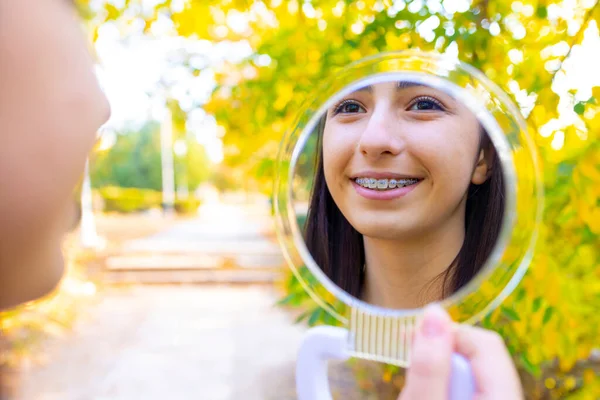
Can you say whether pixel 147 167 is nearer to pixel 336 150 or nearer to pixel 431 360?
pixel 336 150

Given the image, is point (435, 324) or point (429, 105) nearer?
point (435, 324)

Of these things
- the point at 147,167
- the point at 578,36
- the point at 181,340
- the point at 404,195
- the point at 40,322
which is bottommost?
the point at 147,167

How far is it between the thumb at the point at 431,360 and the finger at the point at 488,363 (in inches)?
1.1

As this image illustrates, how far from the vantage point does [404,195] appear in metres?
0.56

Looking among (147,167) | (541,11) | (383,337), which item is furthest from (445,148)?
(147,167)

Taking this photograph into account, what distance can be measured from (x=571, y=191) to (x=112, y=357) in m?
3.11

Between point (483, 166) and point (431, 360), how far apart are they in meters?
0.23

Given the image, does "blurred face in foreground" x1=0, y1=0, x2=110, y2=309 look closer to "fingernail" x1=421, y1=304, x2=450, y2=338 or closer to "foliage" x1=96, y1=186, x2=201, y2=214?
"fingernail" x1=421, y1=304, x2=450, y2=338

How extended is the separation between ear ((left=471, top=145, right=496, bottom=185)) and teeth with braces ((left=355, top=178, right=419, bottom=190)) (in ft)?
0.22

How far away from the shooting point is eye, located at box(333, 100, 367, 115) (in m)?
0.57

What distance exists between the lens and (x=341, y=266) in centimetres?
60

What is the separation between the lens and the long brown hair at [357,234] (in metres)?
0.54

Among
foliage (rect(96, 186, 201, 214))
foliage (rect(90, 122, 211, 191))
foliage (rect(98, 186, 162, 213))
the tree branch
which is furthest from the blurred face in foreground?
foliage (rect(90, 122, 211, 191))

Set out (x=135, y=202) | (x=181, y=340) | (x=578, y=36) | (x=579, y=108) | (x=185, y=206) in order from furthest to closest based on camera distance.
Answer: (x=185, y=206) < (x=135, y=202) < (x=181, y=340) < (x=578, y=36) < (x=579, y=108)
